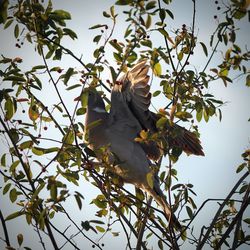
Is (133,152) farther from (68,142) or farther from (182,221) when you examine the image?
(68,142)

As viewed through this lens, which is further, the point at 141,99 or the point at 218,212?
the point at 141,99

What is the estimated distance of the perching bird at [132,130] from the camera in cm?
441

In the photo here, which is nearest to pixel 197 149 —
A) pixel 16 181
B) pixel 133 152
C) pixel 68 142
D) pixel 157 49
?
pixel 133 152

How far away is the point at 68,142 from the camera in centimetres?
319

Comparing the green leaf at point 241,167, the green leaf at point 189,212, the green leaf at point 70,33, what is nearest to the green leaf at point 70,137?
the green leaf at point 70,33

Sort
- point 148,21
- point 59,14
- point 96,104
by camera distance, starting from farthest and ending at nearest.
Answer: point 96,104 < point 148,21 < point 59,14

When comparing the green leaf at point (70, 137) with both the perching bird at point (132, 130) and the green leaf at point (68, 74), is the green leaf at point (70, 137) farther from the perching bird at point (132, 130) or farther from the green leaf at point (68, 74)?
the perching bird at point (132, 130)

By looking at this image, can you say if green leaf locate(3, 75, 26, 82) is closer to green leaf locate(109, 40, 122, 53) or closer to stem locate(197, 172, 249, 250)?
green leaf locate(109, 40, 122, 53)

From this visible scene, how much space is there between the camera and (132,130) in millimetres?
5066

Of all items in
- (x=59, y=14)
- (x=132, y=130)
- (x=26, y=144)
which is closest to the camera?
(x=26, y=144)

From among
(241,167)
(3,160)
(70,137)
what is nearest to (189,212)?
(241,167)

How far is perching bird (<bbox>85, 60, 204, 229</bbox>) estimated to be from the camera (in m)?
4.41

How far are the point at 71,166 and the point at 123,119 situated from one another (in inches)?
69.4

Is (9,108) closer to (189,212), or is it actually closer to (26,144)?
(26,144)
